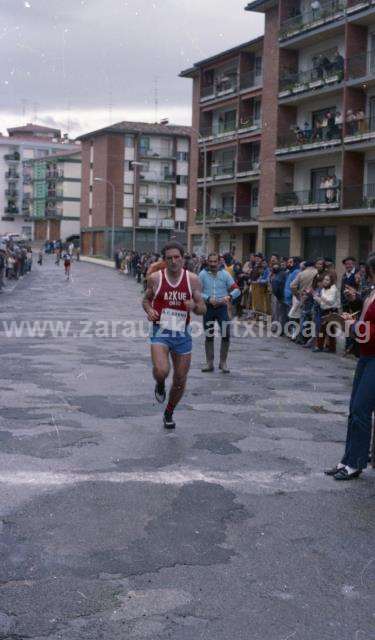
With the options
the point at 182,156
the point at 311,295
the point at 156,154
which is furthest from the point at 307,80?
the point at 182,156

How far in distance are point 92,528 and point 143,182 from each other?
3149 inches

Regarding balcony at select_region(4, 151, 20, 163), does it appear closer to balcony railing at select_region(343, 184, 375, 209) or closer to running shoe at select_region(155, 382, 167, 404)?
balcony railing at select_region(343, 184, 375, 209)

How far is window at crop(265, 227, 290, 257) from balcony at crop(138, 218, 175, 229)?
39.3 metres

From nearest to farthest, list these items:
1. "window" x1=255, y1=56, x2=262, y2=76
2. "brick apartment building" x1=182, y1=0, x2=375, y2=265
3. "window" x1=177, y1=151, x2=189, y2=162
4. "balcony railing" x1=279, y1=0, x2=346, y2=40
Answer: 1. "brick apartment building" x1=182, y1=0, x2=375, y2=265
2. "balcony railing" x1=279, y1=0, x2=346, y2=40
3. "window" x1=255, y1=56, x2=262, y2=76
4. "window" x1=177, y1=151, x2=189, y2=162

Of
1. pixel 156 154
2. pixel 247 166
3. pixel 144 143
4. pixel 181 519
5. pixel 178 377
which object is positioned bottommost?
pixel 181 519

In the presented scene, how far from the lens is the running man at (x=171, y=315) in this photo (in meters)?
8.24

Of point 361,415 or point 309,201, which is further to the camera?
point 309,201

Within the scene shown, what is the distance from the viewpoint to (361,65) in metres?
35.6

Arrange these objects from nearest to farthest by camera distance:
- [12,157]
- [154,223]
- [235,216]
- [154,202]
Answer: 1. [235,216]
2. [154,223]
3. [154,202]
4. [12,157]

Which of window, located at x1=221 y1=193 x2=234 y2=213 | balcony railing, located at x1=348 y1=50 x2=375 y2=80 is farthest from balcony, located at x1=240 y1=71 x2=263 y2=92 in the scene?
balcony railing, located at x1=348 y1=50 x2=375 y2=80

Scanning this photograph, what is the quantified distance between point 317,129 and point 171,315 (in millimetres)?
32282

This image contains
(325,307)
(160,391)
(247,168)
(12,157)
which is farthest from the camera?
(12,157)

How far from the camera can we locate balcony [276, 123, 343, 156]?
37094 millimetres

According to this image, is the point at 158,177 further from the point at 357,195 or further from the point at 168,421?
the point at 168,421
